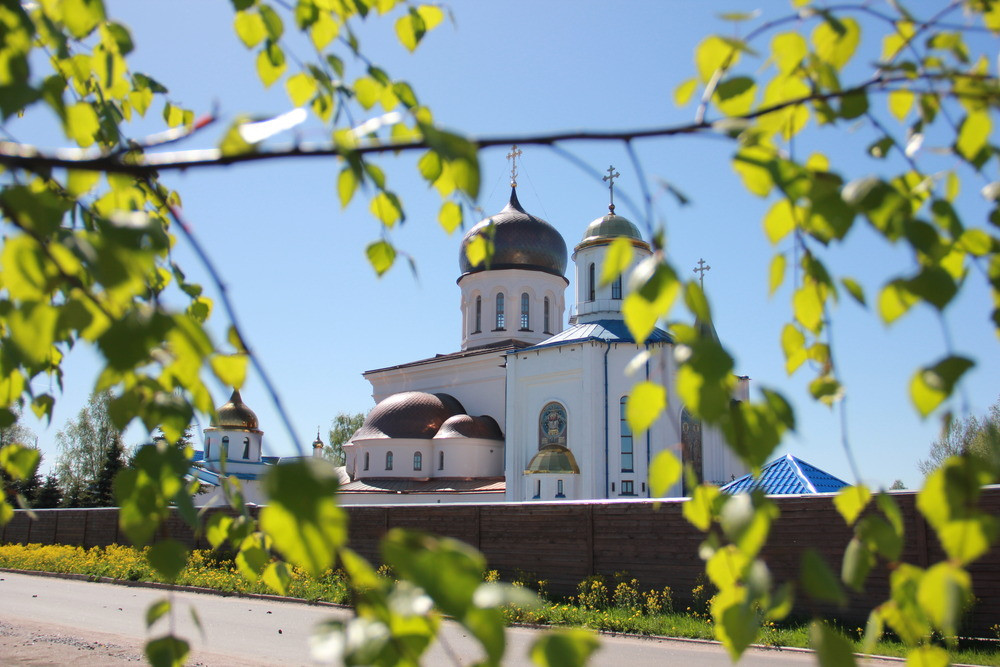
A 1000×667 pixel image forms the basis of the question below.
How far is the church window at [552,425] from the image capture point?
24953mm

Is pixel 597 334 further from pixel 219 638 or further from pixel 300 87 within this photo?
pixel 300 87

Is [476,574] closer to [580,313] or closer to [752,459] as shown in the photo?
[752,459]

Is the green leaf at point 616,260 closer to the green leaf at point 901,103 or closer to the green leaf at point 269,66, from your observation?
the green leaf at point 901,103

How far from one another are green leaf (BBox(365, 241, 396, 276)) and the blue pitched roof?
43.3 ft

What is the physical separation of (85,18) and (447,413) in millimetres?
29013

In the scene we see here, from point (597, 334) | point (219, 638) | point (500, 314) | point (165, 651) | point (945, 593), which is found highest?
point (500, 314)

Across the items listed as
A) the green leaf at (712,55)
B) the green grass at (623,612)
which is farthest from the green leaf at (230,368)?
the green grass at (623,612)

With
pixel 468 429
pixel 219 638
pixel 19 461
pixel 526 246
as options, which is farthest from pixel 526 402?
pixel 19 461

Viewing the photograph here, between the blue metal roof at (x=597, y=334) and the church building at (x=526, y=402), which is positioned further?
the blue metal roof at (x=597, y=334)

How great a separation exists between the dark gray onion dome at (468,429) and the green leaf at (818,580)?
27059 millimetres

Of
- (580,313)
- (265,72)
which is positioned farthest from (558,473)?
(265,72)

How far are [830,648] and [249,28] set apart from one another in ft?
5.66

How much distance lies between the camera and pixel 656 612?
11.0 metres

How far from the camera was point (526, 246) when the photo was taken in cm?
3216
